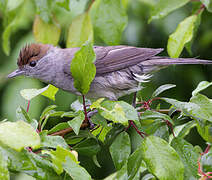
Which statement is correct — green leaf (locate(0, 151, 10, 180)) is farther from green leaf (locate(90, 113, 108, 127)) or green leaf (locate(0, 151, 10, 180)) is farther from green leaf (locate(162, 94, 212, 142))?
green leaf (locate(162, 94, 212, 142))

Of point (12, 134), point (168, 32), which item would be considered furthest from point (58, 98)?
point (12, 134)

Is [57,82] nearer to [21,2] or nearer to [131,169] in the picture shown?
[21,2]

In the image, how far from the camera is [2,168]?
1.48 m

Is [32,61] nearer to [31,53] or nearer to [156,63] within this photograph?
[31,53]

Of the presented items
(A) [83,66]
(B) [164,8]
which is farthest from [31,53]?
(A) [83,66]

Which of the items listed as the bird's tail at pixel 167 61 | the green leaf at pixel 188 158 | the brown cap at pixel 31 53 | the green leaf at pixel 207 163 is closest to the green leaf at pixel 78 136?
the green leaf at pixel 188 158

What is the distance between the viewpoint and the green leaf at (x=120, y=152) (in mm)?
1906

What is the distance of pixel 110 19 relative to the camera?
278 centimetres

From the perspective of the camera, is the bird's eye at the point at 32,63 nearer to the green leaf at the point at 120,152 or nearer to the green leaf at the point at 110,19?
the green leaf at the point at 110,19

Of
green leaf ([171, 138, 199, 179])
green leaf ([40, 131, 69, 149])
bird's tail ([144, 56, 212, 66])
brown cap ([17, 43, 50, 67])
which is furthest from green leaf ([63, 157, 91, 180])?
brown cap ([17, 43, 50, 67])

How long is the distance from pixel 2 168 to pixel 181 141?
100 cm

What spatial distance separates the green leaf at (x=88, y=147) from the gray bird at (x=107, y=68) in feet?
4.20

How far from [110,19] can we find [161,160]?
4.67 ft

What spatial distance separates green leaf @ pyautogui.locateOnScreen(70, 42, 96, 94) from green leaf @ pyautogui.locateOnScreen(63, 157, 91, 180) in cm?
46
